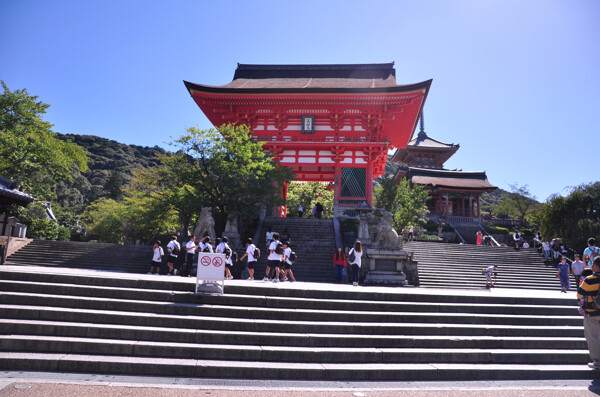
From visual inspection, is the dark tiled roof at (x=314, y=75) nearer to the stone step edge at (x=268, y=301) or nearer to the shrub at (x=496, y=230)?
the shrub at (x=496, y=230)

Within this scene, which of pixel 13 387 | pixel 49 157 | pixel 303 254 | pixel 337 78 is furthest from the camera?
pixel 337 78

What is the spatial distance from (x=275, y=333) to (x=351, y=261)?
17.5ft

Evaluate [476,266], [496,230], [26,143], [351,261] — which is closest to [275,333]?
[351,261]

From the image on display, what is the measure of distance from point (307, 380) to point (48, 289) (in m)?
4.79

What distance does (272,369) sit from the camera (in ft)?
14.4

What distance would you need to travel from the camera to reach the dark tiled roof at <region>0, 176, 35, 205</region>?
1205cm

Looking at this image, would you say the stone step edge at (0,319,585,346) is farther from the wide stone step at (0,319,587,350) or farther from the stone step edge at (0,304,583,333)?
the stone step edge at (0,304,583,333)

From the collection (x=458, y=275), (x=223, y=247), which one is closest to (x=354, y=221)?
(x=458, y=275)

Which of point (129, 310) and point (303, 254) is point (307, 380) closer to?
point (129, 310)

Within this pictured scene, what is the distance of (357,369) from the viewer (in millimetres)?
4480

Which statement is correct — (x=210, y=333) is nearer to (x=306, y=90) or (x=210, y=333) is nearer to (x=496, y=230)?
(x=306, y=90)

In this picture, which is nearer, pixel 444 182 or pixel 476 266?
pixel 476 266

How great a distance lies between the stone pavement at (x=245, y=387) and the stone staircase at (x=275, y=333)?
0.19 m

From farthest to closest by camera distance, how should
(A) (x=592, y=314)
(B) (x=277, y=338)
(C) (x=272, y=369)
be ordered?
(B) (x=277, y=338), (A) (x=592, y=314), (C) (x=272, y=369)
